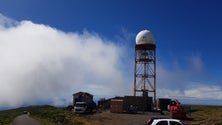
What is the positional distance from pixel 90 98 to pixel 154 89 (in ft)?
66.1

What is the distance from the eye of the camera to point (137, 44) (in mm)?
69938

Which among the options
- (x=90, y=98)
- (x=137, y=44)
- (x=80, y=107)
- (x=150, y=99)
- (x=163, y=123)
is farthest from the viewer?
(x=90, y=98)

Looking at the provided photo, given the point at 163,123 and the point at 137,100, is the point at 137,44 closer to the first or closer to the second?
the point at 137,100

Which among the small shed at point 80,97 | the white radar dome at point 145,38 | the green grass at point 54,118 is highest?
the white radar dome at point 145,38

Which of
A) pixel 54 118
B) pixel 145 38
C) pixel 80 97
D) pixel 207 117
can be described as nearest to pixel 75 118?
pixel 54 118

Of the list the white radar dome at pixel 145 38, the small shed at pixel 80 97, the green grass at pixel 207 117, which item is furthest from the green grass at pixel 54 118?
the white radar dome at pixel 145 38

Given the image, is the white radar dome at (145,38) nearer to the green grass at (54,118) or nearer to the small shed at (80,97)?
the small shed at (80,97)

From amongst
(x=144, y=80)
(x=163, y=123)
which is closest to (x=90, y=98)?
(x=144, y=80)

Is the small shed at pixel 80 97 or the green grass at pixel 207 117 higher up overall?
the small shed at pixel 80 97

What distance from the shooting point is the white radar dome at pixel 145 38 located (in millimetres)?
69812

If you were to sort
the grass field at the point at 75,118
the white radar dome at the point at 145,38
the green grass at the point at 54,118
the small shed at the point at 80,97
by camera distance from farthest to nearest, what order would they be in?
the small shed at the point at 80,97, the white radar dome at the point at 145,38, the green grass at the point at 54,118, the grass field at the point at 75,118

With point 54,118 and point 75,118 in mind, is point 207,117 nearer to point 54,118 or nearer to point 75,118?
point 75,118

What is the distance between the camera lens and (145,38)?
230 ft

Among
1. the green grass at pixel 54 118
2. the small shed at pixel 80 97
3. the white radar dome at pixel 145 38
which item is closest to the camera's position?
the green grass at pixel 54 118
